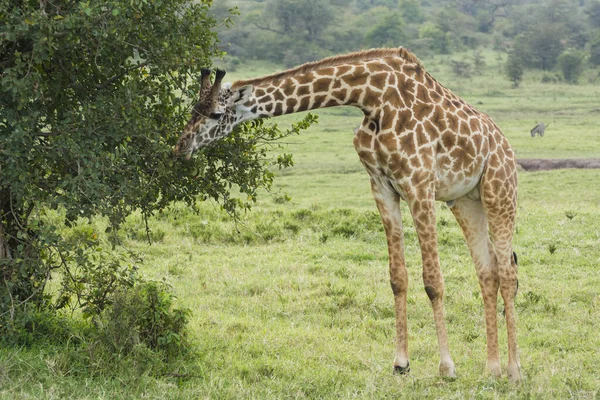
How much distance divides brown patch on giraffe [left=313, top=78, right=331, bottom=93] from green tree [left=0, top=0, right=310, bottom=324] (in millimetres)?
1081

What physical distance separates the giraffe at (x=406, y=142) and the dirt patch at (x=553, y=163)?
59.9 feet

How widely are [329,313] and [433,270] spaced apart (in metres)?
2.26

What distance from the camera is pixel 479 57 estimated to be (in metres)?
67.8

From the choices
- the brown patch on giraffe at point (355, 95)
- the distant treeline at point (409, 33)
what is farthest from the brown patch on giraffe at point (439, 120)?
the distant treeline at point (409, 33)

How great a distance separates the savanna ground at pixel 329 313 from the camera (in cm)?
654

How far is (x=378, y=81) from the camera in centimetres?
682

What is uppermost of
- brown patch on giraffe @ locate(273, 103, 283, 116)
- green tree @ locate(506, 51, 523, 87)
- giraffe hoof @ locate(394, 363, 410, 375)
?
brown patch on giraffe @ locate(273, 103, 283, 116)

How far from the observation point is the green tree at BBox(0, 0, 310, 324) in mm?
6266

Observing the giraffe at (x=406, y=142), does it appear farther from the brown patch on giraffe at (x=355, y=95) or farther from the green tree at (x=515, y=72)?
the green tree at (x=515, y=72)

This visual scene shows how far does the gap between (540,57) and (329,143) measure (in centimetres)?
4040

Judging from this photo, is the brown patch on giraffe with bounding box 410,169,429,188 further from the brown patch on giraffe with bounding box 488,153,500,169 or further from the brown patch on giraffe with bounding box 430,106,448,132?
the brown patch on giraffe with bounding box 488,153,500,169

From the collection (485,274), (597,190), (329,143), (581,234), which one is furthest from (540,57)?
(485,274)

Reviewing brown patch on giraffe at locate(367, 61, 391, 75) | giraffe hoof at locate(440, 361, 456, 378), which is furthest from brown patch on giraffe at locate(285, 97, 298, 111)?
giraffe hoof at locate(440, 361, 456, 378)

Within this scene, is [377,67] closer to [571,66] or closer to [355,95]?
[355,95]
